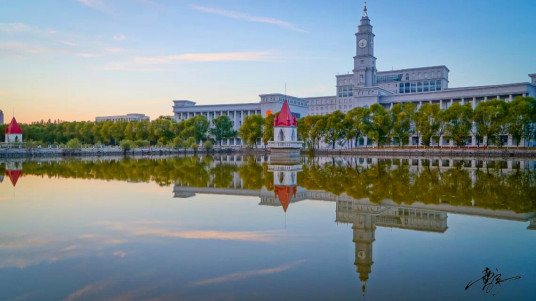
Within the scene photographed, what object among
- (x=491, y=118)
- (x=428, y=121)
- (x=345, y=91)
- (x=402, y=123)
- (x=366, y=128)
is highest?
(x=345, y=91)

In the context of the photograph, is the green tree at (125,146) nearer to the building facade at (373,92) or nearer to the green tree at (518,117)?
the building facade at (373,92)

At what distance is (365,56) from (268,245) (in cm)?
9694

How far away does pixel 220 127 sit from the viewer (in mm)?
93438

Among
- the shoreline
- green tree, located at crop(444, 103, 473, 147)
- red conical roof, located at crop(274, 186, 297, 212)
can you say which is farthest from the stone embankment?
red conical roof, located at crop(274, 186, 297, 212)

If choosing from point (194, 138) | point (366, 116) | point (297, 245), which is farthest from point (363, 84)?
point (297, 245)

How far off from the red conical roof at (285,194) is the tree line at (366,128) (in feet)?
156

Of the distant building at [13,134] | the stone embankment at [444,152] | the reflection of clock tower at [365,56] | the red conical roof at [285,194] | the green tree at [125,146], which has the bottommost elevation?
the red conical roof at [285,194]

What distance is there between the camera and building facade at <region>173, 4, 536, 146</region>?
82.1 metres

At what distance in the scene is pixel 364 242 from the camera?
939 centimetres

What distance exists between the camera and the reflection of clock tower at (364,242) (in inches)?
295

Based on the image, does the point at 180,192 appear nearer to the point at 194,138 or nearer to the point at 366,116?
the point at 366,116

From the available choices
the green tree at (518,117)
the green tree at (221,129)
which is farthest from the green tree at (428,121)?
the green tree at (221,129)

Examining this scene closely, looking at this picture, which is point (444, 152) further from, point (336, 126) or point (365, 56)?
point (365, 56)

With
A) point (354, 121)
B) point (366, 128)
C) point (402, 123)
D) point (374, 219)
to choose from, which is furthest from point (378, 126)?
point (374, 219)
